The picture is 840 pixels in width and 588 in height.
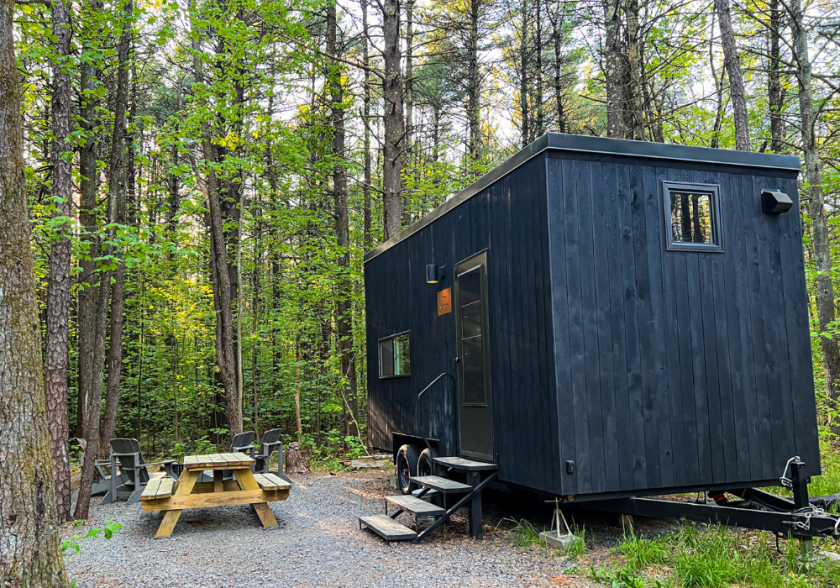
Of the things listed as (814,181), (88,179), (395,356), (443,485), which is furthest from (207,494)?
(814,181)

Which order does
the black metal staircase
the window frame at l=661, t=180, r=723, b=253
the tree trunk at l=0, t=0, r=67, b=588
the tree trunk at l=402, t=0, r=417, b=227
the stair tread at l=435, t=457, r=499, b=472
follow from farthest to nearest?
the tree trunk at l=402, t=0, r=417, b=227 < the stair tread at l=435, t=457, r=499, b=472 < the black metal staircase < the window frame at l=661, t=180, r=723, b=253 < the tree trunk at l=0, t=0, r=67, b=588

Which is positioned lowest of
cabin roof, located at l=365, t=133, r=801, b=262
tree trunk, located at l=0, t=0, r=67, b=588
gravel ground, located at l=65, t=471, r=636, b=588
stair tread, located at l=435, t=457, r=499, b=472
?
gravel ground, located at l=65, t=471, r=636, b=588

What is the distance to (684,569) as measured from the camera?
399 centimetres

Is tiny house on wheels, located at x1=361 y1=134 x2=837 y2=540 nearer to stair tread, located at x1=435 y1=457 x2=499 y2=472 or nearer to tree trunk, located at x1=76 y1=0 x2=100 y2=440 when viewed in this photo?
stair tread, located at x1=435 y1=457 x2=499 y2=472

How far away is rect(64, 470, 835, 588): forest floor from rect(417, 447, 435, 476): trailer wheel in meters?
0.62

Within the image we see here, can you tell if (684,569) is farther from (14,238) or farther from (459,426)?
(14,238)

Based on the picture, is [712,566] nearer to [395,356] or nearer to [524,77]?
[395,356]

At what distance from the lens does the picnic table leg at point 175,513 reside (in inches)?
227

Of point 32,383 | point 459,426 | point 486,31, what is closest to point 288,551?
point 459,426

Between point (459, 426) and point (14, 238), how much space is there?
13.7 feet

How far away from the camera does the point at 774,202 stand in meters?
5.29

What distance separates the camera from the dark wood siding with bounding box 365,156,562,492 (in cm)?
485

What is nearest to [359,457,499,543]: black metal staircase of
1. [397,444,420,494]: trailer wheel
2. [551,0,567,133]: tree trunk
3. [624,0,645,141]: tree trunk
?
Result: [397,444,420,494]: trailer wheel

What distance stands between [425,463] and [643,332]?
10.3 feet
